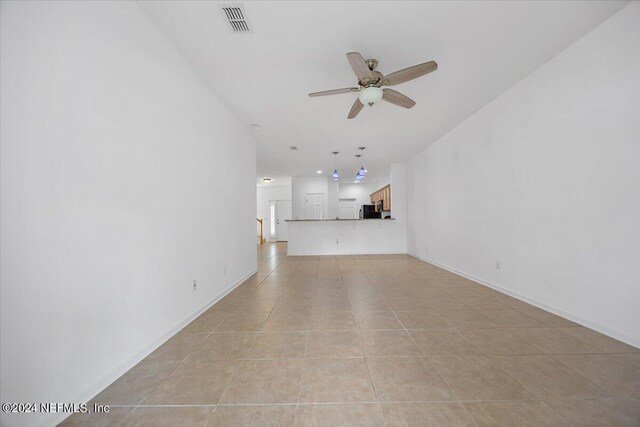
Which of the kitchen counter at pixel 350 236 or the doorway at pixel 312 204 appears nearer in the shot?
the kitchen counter at pixel 350 236

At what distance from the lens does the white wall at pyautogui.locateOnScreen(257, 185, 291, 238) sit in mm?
11680

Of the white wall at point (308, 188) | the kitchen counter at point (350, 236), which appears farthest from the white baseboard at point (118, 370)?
the white wall at point (308, 188)

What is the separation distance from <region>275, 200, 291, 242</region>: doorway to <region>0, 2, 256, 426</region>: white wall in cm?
903

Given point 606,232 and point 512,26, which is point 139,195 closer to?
point 512,26

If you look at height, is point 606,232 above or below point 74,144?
below

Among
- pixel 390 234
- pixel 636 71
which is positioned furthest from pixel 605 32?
pixel 390 234

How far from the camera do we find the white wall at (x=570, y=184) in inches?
80.5

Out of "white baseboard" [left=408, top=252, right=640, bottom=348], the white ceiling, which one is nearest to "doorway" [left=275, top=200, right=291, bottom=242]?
the white ceiling

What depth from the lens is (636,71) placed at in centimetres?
198

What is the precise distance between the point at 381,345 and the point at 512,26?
9.98ft

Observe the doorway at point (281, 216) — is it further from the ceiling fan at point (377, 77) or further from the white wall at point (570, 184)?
the ceiling fan at point (377, 77)

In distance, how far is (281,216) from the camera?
1176 cm

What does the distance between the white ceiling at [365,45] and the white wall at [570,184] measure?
33cm

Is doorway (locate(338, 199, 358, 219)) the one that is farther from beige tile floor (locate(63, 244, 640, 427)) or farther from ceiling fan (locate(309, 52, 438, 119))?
ceiling fan (locate(309, 52, 438, 119))
